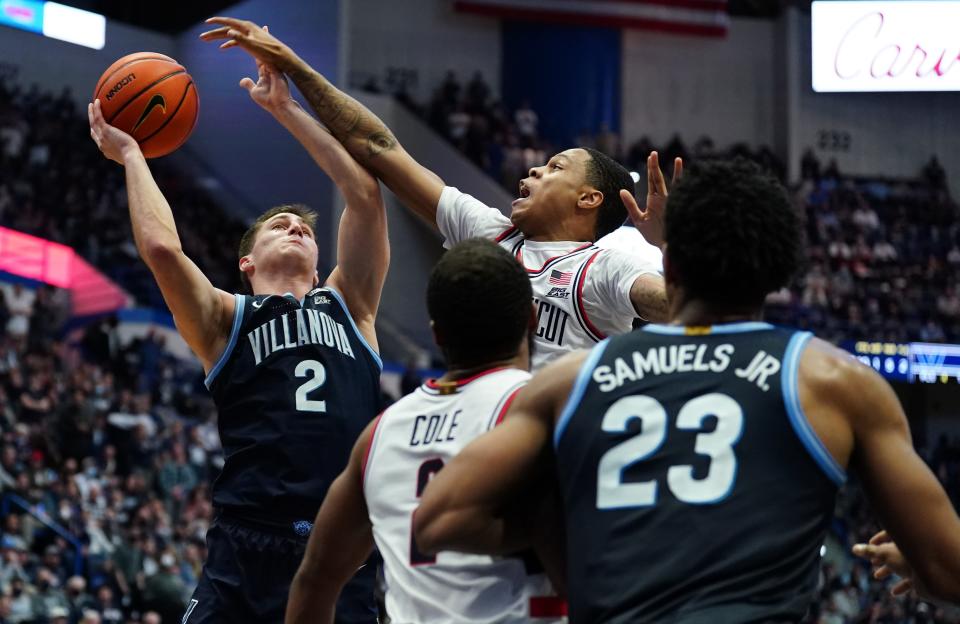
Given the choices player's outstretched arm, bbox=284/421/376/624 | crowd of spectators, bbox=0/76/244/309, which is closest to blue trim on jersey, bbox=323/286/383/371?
player's outstretched arm, bbox=284/421/376/624

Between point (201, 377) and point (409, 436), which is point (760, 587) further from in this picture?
point (201, 377)

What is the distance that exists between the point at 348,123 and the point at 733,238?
221 centimetres

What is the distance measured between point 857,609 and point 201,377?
909cm

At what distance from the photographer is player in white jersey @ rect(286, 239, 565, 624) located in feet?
8.81

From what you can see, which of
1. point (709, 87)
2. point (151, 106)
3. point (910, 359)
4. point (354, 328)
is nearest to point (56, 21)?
point (709, 87)

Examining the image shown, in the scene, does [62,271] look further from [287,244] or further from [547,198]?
[547,198]

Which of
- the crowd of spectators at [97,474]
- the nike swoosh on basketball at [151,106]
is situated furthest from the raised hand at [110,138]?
the crowd of spectators at [97,474]

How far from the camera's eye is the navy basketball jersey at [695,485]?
7.61 feet

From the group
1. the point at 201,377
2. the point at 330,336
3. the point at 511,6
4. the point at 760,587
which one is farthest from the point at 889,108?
the point at 760,587

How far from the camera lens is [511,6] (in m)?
24.7

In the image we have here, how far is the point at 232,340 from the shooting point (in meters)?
4.38

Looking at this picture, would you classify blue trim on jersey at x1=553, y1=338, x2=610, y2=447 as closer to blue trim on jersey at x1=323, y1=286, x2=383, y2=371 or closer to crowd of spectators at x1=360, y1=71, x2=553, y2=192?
blue trim on jersey at x1=323, y1=286, x2=383, y2=371

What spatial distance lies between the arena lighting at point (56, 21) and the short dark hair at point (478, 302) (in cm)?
2021

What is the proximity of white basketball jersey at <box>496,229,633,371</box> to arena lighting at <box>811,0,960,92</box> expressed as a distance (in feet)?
57.6
